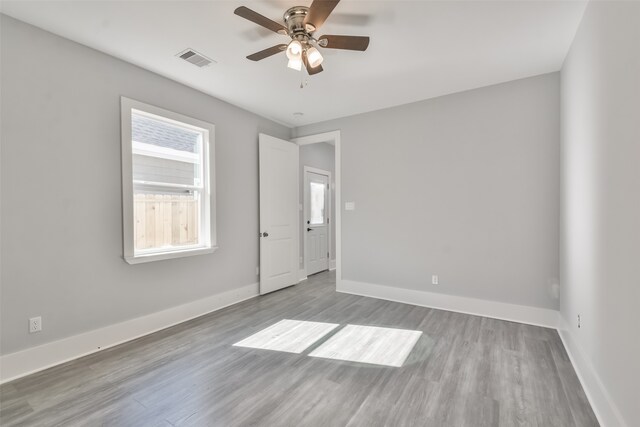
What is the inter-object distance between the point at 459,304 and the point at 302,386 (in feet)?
7.95

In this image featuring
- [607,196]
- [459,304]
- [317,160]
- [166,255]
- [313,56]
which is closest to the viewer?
[607,196]

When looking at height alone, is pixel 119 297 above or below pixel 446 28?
below

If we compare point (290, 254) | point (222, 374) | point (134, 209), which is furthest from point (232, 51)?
point (290, 254)

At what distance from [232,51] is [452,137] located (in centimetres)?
277

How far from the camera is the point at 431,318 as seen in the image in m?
3.31

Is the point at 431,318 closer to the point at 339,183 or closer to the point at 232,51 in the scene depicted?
the point at 339,183

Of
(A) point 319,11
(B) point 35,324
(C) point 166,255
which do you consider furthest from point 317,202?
(B) point 35,324

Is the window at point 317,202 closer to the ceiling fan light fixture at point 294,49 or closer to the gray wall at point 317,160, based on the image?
the gray wall at point 317,160

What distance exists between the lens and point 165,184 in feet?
10.3

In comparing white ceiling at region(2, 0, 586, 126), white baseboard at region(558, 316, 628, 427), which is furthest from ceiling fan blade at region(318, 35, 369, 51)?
white baseboard at region(558, 316, 628, 427)

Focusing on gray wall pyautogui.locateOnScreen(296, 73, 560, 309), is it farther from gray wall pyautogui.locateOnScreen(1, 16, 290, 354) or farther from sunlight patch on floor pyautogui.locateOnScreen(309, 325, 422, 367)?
gray wall pyautogui.locateOnScreen(1, 16, 290, 354)

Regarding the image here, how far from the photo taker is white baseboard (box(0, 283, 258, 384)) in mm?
2143

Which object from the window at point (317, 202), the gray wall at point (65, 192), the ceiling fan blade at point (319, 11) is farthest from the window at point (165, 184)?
the window at point (317, 202)

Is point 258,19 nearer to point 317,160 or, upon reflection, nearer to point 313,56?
point 313,56
